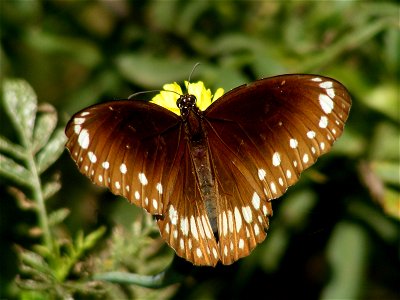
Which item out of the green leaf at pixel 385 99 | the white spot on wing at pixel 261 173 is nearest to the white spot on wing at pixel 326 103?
the white spot on wing at pixel 261 173

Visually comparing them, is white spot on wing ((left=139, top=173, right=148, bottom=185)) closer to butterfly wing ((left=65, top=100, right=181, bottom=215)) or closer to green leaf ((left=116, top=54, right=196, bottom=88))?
butterfly wing ((left=65, top=100, right=181, bottom=215))

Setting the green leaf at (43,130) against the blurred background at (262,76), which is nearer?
the green leaf at (43,130)

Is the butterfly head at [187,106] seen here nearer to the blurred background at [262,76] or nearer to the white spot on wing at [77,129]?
the white spot on wing at [77,129]

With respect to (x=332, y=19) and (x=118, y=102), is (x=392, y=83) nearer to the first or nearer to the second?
(x=332, y=19)

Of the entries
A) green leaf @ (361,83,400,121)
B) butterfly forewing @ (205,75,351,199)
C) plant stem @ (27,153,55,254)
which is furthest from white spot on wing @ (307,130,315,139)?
green leaf @ (361,83,400,121)

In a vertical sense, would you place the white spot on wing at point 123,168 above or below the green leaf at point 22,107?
below

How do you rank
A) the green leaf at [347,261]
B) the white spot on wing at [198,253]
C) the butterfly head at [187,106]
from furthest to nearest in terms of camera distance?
the green leaf at [347,261] < the butterfly head at [187,106] < the white spot on wing at [198,253]

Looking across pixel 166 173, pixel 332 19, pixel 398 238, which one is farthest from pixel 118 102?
pixel 398 238
